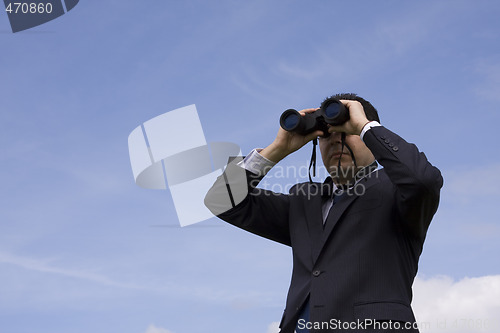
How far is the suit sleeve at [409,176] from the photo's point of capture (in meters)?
2.53

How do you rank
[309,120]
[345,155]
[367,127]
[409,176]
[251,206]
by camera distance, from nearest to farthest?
[409,176], [367,127], [345,155], [309,120], [251,206]

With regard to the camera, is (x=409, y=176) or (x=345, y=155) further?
(x=345, y=155)

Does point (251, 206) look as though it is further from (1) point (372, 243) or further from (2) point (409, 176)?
(2) point (409, 176)

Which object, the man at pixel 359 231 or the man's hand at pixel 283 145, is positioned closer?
the man at pixel 359 231

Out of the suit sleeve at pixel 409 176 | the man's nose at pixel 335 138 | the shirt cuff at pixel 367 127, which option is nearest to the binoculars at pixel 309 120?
the man's nose at pixel 335 138

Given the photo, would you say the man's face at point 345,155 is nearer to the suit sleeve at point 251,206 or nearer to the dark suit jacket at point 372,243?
the dark suit jacket at point 372,243

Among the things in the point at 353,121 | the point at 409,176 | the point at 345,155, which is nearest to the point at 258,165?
the point at 345,155

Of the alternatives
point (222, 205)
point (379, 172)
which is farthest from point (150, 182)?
A: point (379, 172)

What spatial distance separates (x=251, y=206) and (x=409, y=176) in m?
0.97

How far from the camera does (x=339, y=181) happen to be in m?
2.93

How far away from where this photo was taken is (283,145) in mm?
3143

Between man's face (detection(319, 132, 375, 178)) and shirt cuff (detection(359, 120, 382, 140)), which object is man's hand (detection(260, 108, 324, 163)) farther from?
shirt cuff (detection(359, 120, 382, 140))

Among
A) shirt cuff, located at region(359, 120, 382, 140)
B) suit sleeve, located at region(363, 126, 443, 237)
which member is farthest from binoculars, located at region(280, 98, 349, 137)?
suit sleeve, located at region(363, 126, 443, 237)

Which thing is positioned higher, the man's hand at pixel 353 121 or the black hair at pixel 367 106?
the black hair at pixel 367 106
